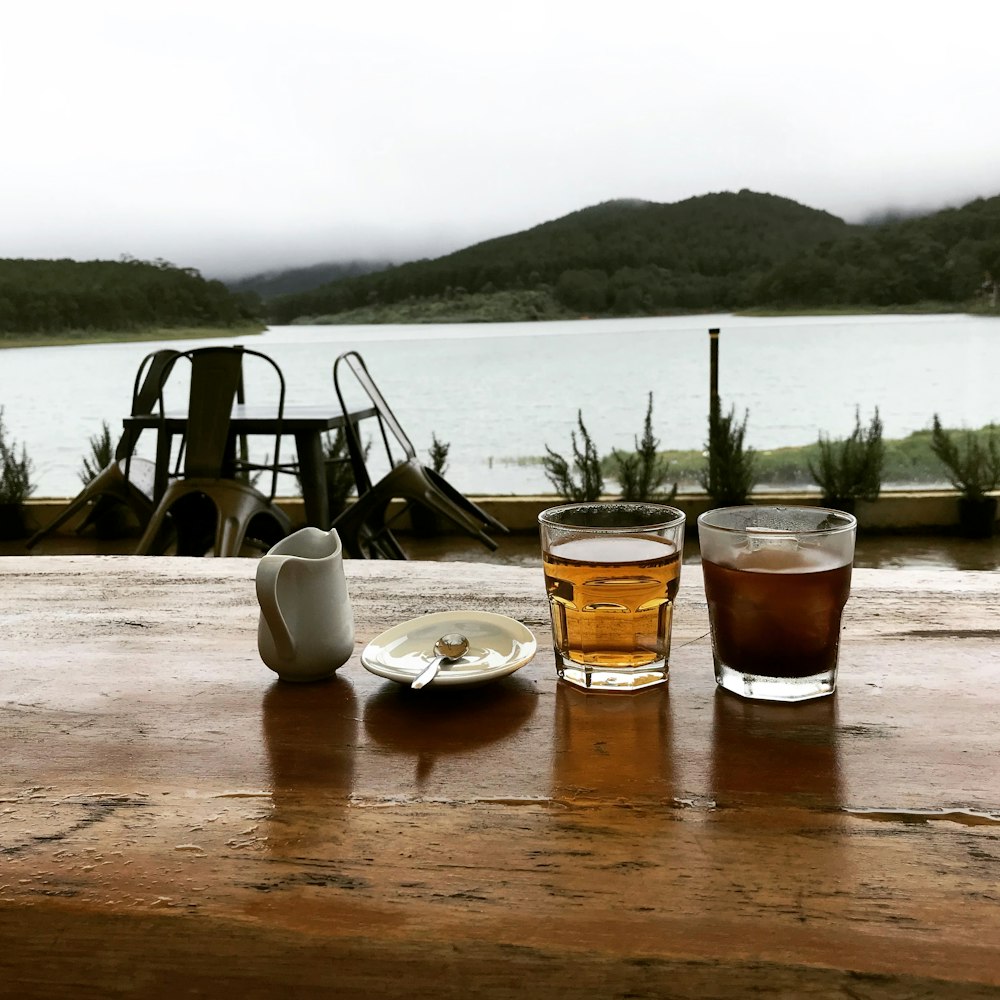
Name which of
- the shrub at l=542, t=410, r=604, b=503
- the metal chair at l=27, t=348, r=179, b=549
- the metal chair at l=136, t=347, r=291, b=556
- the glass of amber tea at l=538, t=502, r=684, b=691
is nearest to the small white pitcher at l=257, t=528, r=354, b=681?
the glass of amber tea at l=538, t=502, r=684, b=691

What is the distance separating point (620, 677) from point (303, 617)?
1.01ft

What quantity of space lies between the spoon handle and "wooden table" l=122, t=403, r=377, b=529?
8.57ft

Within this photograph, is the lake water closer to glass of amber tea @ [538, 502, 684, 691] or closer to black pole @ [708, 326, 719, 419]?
black pole @ [708, 326, 719, 419]

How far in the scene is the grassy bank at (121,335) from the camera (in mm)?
5609

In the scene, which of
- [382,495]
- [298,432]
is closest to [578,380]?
[298,432]

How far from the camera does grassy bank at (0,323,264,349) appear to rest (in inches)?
221

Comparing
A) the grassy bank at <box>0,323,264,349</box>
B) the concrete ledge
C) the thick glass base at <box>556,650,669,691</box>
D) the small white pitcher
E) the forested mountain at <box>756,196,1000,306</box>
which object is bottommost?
the concrete ledge

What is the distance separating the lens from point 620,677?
83 cm

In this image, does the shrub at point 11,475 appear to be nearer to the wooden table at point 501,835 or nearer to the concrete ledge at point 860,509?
the concrete ledge at point 860,509

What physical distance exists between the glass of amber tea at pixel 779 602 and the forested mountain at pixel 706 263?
501cm

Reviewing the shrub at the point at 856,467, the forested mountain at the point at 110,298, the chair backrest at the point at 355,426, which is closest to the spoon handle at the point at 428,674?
the chair backrest at the point at 355,426

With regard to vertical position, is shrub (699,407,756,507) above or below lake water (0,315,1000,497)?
below

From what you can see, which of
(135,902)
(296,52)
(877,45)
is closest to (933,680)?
(135,902)

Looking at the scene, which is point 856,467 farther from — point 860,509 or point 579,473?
point 579,473
